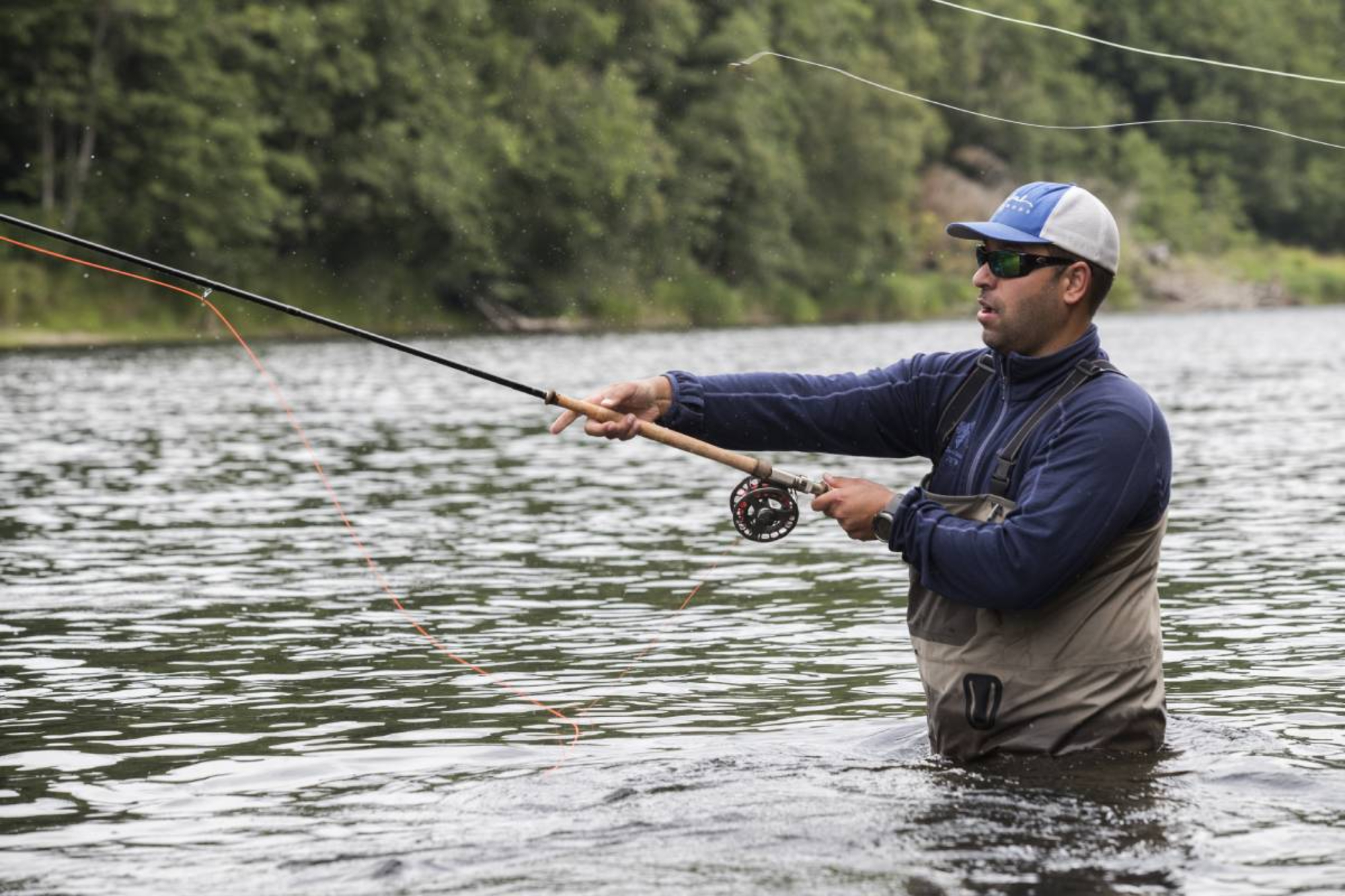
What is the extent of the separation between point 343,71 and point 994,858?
52774mm

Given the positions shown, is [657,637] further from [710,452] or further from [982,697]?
[982,697]

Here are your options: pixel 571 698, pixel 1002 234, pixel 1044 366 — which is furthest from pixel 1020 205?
pixel 571 698

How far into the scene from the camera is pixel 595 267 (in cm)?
6172

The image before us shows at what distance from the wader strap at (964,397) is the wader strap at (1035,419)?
0.28m

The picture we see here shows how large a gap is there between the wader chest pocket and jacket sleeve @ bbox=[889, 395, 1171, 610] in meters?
0.30

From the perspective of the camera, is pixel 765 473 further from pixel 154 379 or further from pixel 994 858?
pixel 154 379

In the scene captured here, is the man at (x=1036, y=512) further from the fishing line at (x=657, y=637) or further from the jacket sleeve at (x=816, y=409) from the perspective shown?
the fishing line at (x=657, y=637)

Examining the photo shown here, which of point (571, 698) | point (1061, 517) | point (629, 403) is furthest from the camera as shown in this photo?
point (571, 698)

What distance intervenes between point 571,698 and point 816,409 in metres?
2.27

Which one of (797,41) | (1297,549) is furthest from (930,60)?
Answer: (1297,549)

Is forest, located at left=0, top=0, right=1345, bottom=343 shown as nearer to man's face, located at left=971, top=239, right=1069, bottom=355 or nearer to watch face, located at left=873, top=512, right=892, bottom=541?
man's face, located at left=971, top=239, right=1069, bottom=355

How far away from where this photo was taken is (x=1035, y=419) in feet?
17.7

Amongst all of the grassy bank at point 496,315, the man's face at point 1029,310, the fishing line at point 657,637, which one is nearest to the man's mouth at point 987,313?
the man's face at point 1029,310

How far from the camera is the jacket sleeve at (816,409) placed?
595 cm
